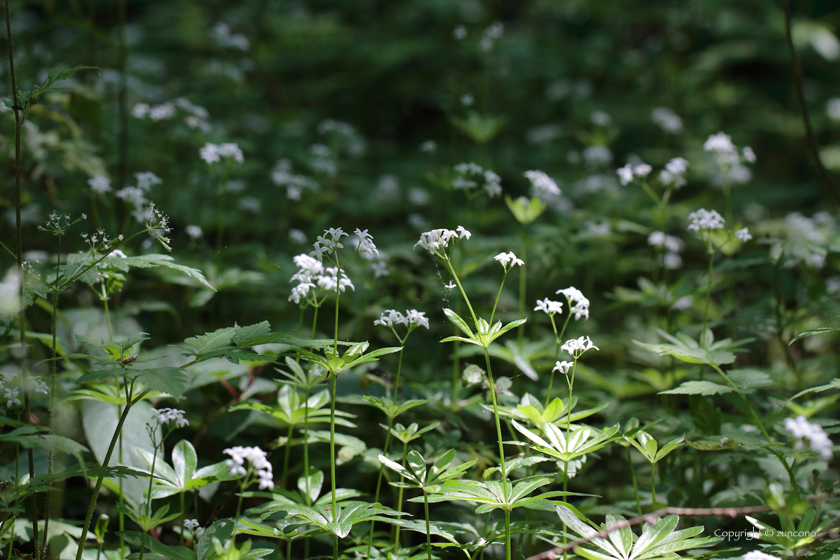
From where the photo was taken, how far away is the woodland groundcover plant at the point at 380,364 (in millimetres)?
1719

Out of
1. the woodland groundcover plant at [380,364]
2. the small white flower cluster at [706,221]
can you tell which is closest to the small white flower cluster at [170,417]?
the woodland groundcover plant at [380,364]

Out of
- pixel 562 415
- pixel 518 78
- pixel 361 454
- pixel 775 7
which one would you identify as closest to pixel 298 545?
pixel 361 454

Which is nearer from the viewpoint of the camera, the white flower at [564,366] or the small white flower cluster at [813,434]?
the small white flower cluster at [813,434]

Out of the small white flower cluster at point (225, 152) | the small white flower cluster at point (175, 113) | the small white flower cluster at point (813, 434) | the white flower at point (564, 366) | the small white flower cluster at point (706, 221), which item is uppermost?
the small white flower cluster at point (175, 113)

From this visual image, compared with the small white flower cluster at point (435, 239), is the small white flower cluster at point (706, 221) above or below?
above

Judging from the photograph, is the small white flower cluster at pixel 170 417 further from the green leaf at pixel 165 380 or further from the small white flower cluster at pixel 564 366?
the small white flower cluster at pixel 564 366

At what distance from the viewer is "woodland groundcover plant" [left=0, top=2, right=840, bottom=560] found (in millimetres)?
1719

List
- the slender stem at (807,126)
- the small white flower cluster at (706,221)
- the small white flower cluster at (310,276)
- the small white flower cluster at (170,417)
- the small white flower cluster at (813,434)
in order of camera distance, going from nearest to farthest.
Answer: the small white flower cluster at (813,434) → the small white flower cluster at (170,417) → the small white flower cluster at (310,276) → the small white flower cluster at (706,221) → the slender stem at (807,126)

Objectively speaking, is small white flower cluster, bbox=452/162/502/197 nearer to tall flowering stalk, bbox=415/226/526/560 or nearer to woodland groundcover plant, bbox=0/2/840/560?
woodland groundcover plant, bbox=0/2/840/560

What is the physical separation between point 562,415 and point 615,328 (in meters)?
2.22

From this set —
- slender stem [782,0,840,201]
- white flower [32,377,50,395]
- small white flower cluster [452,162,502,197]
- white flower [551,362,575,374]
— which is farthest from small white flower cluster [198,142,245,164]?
slender stem [782,0,840,201]

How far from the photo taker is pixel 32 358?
277 centimetres

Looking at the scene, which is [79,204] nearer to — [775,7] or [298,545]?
[298,545]

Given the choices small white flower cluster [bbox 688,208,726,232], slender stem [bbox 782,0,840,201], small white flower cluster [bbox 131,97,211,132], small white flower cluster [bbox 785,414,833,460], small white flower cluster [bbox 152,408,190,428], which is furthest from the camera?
small white flower cluster [bbox 131,97,211,132]
